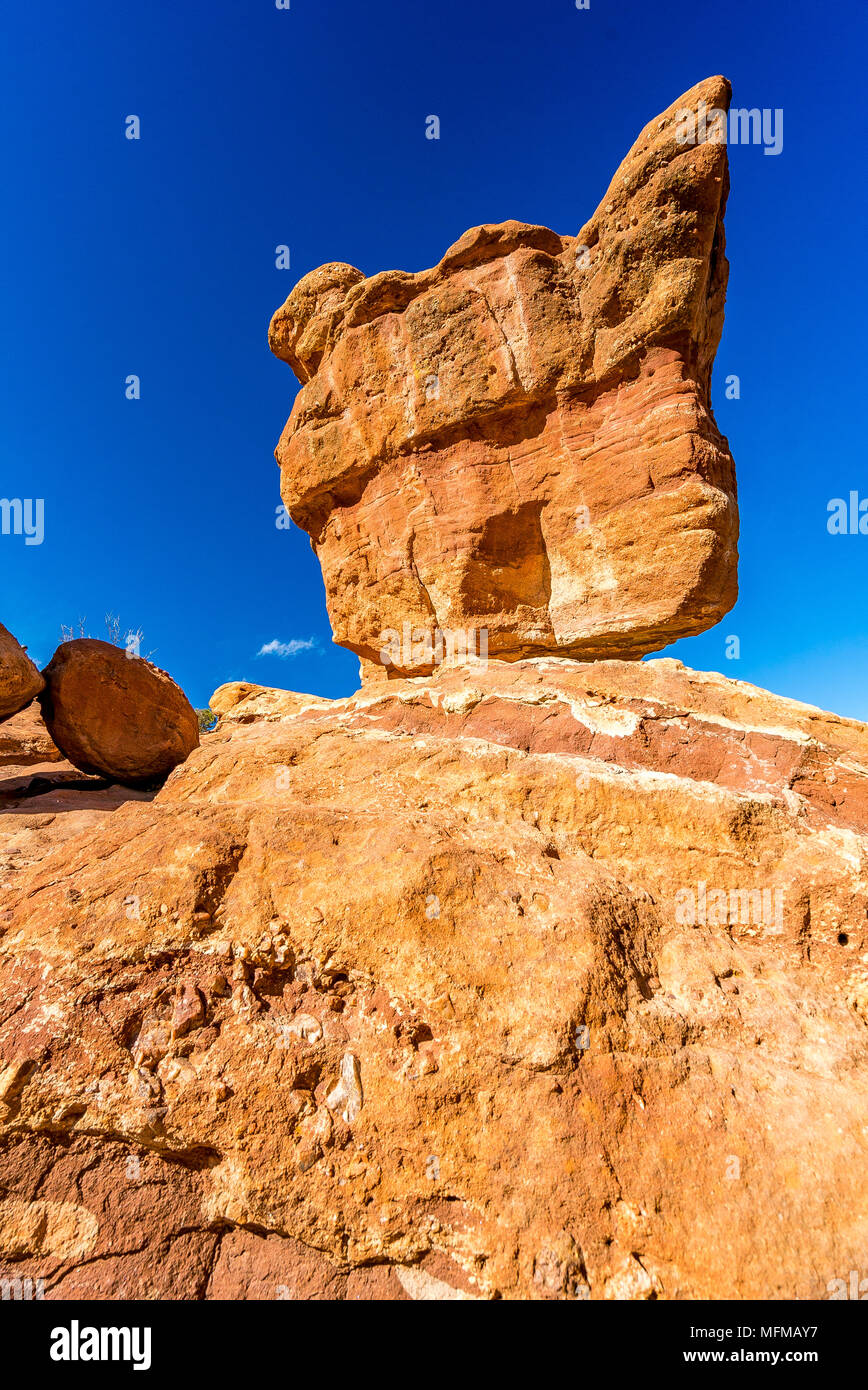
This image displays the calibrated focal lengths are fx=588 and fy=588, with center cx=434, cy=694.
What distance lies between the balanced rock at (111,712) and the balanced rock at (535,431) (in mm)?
4695

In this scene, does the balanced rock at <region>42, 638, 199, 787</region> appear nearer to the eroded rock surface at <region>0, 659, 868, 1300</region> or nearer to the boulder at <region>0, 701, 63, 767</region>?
the boulder at <region>0, 701, 63, 767</region>

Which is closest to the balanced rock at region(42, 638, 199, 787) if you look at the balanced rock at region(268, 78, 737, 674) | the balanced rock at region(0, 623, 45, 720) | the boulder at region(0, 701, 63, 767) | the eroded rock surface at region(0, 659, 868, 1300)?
the balanced rock at region(0, 623, 45, 720)

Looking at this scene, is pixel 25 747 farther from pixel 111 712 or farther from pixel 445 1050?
pixel 445 1050

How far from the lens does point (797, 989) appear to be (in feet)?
9.80

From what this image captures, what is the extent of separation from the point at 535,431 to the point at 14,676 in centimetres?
823

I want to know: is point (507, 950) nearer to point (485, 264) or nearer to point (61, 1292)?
point (61, 1292)

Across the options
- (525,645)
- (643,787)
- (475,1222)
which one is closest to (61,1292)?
(475,1222)

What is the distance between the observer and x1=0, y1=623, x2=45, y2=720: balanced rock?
20.1 ft

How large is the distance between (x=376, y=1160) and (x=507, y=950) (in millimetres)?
994

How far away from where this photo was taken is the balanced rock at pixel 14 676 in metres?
6.12

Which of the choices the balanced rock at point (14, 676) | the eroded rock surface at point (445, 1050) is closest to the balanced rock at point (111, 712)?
the balanced rock at point (14, 676)

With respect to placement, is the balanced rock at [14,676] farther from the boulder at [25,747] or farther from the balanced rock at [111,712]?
the boulder at [25,747]

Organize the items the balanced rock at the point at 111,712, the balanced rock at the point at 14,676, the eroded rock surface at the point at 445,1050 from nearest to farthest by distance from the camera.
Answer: the eroded rock surface at the point at 445,1050, the balanced rock at the point at 14,676, the balanced rock at the point at 111,712

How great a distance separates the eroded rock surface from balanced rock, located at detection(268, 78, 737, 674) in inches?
217
